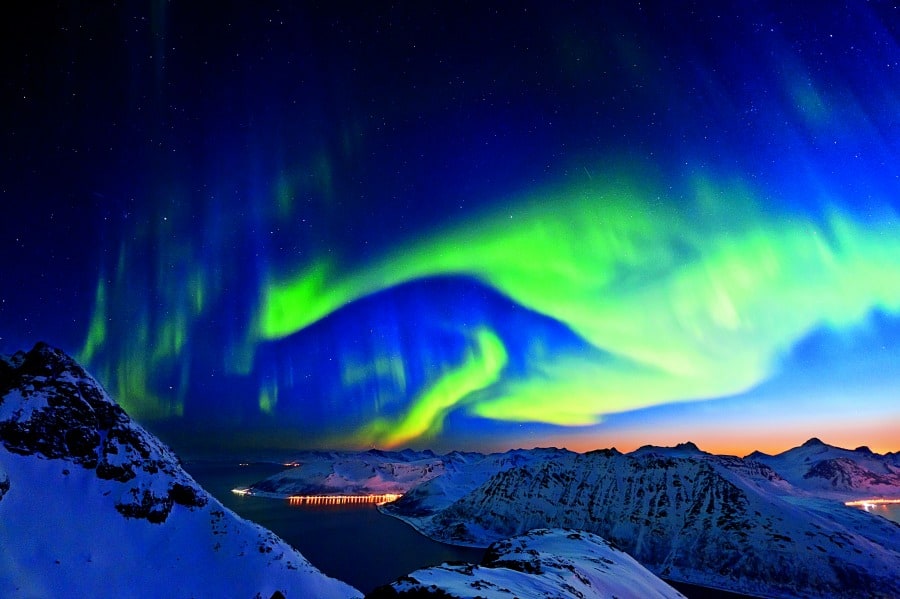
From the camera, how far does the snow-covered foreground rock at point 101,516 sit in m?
90.2

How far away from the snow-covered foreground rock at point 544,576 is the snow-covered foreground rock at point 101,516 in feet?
170

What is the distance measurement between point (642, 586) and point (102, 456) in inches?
4790

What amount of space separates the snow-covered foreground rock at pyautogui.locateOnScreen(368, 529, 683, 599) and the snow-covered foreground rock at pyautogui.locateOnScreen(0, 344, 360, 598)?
51.8 metres

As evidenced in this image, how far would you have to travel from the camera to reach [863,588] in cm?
14775

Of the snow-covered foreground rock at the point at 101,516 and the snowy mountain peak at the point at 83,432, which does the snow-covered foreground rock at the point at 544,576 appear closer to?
the snow-covered foreground rock at the point at 101,516

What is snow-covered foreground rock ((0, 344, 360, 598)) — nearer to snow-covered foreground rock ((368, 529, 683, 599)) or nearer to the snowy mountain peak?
the snowy mountain peak

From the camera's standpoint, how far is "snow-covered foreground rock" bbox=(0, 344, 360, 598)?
9019 cm

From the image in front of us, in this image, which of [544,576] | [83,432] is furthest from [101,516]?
[544,576]

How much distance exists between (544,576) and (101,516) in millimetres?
101480

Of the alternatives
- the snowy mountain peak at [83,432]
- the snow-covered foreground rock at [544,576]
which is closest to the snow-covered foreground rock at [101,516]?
the snowy mountain peak at [83,432]

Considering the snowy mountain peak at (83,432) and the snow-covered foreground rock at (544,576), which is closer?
the snow-covered foreground rock at (544,576)

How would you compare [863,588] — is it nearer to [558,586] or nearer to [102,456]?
[558,586]

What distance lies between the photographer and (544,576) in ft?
173

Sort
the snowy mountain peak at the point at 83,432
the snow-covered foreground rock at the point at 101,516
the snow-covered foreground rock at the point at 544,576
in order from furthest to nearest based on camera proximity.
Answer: the snowy mountain peak at the point at 83,432 → the snow-covered foreground rock at the point at 101,516 → the snow-covered foreground rock at the point at 544,576
